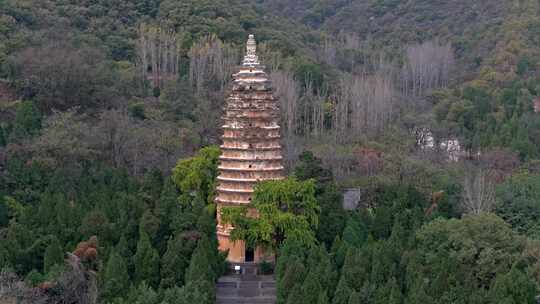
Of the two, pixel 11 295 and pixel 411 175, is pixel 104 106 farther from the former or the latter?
pixel 11 295

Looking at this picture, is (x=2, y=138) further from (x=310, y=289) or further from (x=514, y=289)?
(x=514, y=289)

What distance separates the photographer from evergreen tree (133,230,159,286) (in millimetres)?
35875

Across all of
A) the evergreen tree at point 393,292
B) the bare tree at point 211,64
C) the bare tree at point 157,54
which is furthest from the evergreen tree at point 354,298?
the bare tree at point 157,54

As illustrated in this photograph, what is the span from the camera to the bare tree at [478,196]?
4253 cm

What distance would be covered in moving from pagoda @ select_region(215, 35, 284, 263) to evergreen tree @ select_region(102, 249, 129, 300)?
7547mm

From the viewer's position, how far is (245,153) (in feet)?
138

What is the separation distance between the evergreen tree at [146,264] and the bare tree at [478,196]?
1171 cm

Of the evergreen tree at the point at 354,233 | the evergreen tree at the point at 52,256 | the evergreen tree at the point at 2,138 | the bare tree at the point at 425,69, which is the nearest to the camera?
the evergreen tree at the point at 52,256

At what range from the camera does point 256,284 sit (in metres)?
39.6

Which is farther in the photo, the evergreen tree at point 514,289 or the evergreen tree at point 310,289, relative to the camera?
the evergreen tree at point 310,289

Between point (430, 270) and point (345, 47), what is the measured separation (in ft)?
172

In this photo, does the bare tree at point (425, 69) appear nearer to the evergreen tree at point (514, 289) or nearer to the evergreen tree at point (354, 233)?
the evergreen tree at point (354, 233)

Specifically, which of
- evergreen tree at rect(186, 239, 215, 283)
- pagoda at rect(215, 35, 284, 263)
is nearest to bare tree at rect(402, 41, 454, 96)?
pagoda at rect(215, 35, 284, 263)

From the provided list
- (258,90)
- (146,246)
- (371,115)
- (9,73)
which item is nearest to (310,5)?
(371,115)
